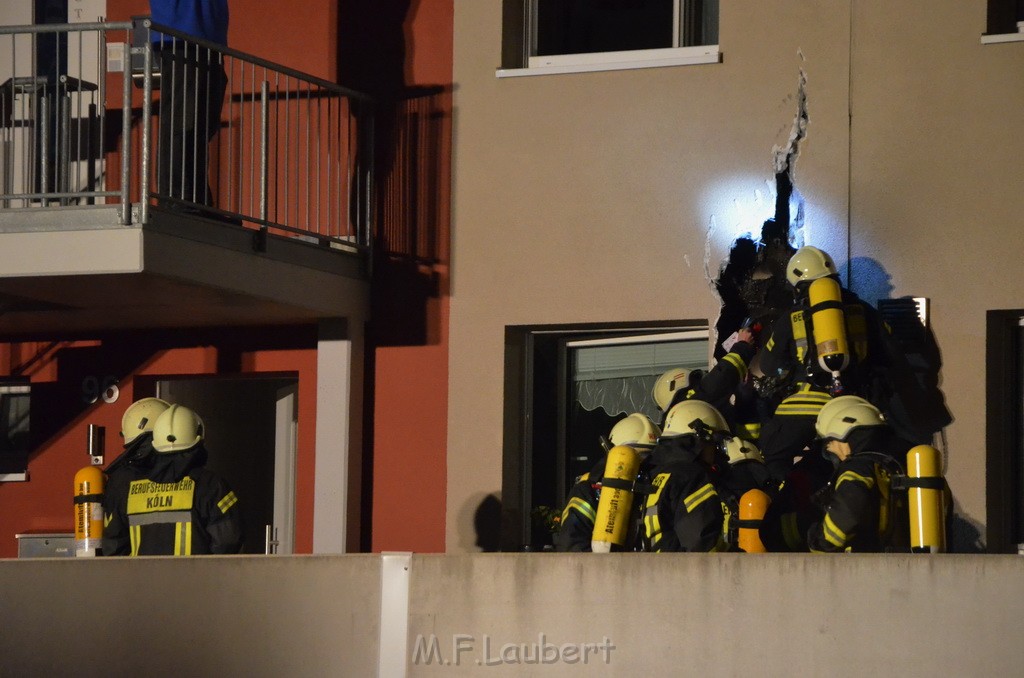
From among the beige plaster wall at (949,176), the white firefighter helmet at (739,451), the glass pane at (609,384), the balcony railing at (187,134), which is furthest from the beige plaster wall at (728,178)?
the white firefighter helmet at (739,451)

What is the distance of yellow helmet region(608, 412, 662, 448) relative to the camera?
30.2 feet

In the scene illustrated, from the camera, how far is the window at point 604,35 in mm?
11023

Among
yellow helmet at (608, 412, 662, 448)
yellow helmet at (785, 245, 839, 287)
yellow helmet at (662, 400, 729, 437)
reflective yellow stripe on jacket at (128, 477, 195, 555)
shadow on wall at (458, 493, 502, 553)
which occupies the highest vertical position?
yellow helmet at (785, 245, 839, 287)

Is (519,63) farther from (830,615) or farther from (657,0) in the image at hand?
(830,615)

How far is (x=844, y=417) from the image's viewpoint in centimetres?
847

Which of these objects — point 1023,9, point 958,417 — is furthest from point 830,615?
point 1023,9

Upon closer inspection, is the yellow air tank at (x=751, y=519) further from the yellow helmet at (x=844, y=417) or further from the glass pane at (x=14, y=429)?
the glass pane at (x=14, y=429)

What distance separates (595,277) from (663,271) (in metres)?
0.44

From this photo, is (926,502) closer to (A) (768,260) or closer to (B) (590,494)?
(B) (590,494)

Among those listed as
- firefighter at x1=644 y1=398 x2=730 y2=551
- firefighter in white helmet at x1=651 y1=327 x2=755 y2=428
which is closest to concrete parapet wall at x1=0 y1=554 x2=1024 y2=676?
firefighter at x1=644 y1=398 x2=730 y2=551

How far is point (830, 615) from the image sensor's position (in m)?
6.80

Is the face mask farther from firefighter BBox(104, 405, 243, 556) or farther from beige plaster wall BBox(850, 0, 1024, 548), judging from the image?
firefighter BBox(104, 405, 243, 556)

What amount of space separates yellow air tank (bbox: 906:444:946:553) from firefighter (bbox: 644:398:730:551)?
0.96 meters

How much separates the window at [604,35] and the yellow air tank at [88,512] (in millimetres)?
3761
